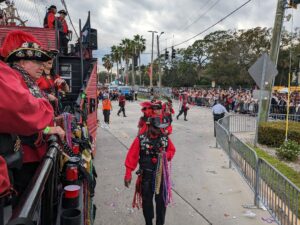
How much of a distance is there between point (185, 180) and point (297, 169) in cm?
309

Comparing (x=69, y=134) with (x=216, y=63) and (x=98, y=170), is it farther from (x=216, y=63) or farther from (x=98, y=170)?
(x=216, y=63)

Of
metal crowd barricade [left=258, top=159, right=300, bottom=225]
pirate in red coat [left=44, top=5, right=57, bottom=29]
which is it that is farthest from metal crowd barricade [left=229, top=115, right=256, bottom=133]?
metal crowd barricade [left=258, top=159, right=300, bottom=225]

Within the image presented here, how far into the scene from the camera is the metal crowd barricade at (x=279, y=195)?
3695 millimetres

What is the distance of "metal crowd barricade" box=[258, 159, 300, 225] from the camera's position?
370 centimetres

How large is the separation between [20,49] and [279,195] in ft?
11.9

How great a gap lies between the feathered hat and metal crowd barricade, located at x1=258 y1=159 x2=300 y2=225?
3014 mm

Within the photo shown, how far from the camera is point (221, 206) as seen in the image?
17.2 feet

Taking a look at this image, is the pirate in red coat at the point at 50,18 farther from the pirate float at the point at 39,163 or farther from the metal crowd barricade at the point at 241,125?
the metal crowd barricade at the point at 241,125

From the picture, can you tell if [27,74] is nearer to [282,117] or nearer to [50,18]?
[50,18]

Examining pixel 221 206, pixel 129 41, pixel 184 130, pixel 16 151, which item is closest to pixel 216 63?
pixel 129 41

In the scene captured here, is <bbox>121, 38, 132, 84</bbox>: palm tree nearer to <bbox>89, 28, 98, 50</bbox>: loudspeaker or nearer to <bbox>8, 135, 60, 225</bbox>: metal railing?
<bbox>89, 28, 98, 50</bbox>: loudspeaker

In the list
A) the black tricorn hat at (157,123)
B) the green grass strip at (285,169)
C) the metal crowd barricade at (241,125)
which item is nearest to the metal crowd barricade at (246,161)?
the green grass strip at (285,169)

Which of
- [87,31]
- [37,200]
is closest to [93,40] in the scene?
[87,31]

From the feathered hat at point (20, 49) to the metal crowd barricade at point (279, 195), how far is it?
3.01 meters
